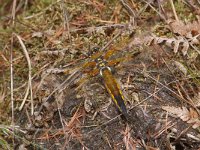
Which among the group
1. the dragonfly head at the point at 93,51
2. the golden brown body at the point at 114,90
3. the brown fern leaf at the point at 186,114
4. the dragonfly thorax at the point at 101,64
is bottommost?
the brown fern leaf at the point at 186,114

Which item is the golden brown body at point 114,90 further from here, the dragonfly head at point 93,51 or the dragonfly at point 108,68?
the dragonfly head at point 93,51

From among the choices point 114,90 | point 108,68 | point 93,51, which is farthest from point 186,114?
point 93,51

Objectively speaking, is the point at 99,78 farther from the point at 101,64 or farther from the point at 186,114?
the point at 186,114

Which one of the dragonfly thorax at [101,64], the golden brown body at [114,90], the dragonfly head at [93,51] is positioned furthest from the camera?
the dragonfly head at [93,51]

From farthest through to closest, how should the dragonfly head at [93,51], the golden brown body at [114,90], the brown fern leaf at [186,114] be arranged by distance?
the dragonfly head at [93,51]
the golden brown body at [114,90]
the brown fern leaf at [186,114]

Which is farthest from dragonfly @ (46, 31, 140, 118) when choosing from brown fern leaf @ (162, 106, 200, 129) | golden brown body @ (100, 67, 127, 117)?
brown fern leaf @ (162, 106, 200, 129)

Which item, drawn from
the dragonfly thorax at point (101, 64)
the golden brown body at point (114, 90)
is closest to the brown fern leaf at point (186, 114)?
the golden brown body at point (114, 90)
